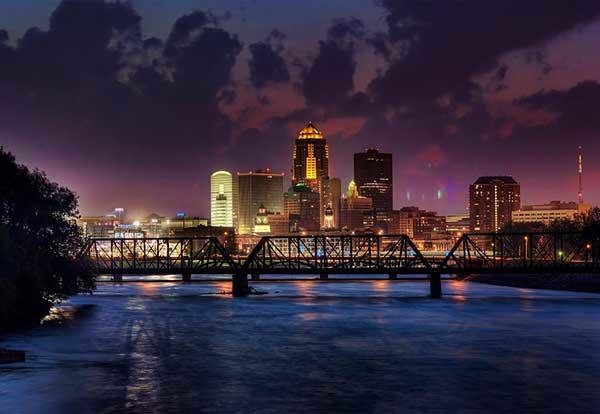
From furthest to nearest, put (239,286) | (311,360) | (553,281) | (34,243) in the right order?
(553,281) → (239,286) → (34,243) → (311,360)

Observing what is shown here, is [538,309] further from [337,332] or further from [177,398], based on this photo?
[177,398]

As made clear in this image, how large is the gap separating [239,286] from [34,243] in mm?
48905

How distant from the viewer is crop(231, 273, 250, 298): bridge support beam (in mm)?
135000

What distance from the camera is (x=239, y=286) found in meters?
136

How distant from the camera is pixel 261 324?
299 ft

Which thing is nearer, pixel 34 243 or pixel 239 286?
pixel 34 243

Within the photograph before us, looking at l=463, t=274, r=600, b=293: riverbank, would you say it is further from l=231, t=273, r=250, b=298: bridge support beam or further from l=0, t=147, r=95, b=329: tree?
l=0, t=147, r=95, b=329: tree

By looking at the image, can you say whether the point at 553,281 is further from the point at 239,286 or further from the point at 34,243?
the point at 34,243

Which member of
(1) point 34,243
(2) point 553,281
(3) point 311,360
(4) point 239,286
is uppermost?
(1) point 34,243

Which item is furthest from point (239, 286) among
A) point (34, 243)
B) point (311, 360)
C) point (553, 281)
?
point (311, 360)

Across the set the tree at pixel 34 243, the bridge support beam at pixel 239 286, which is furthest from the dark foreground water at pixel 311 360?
the bridge support beam at pixel 239 286

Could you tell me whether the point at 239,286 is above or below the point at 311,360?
above

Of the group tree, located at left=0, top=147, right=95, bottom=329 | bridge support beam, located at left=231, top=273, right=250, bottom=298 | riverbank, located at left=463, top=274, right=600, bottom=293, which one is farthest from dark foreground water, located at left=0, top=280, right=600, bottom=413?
riverbank, located at left=463, top=274, right=600, bottom=293

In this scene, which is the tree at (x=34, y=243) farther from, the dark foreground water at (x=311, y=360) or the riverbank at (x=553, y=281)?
the riverbank at (x=553, y=281)
